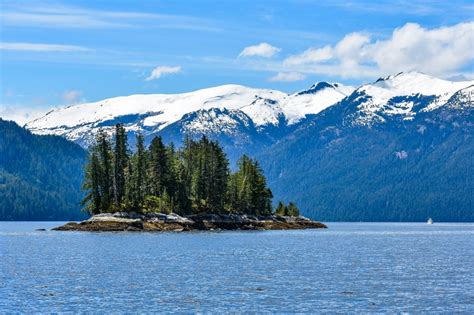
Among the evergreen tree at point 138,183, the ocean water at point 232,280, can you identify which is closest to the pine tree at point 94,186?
the evergreen tree at point 138,183

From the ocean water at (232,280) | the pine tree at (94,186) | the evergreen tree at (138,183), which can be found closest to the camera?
the ocean water at (232,280)

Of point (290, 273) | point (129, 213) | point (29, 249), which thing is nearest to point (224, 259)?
point (290, 273)

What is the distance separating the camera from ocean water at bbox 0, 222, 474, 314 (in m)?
64.6

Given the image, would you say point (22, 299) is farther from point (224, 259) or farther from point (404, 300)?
point (224, 259)

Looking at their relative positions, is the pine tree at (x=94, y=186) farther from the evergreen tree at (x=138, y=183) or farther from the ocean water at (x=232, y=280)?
the ocean water at (x=232, y=280)

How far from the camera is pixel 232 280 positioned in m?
82.6

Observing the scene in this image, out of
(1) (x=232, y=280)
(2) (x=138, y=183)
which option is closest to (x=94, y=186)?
(2) (x=138, y=183)

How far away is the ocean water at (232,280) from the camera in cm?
6456

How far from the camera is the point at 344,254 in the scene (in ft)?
405

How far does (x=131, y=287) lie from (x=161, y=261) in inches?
1125

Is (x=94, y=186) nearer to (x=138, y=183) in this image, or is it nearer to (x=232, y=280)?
(x=138, y=183)

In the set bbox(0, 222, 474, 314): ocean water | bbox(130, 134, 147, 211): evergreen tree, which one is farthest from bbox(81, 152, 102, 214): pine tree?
bbox(0, 222, 474, 314): ocean water

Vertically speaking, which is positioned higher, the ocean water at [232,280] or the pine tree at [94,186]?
the pine tree at [94,186]

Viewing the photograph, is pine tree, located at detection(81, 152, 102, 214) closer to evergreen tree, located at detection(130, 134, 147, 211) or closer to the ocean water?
evergreen tree, located at detection(130, 134, 147, 211)
